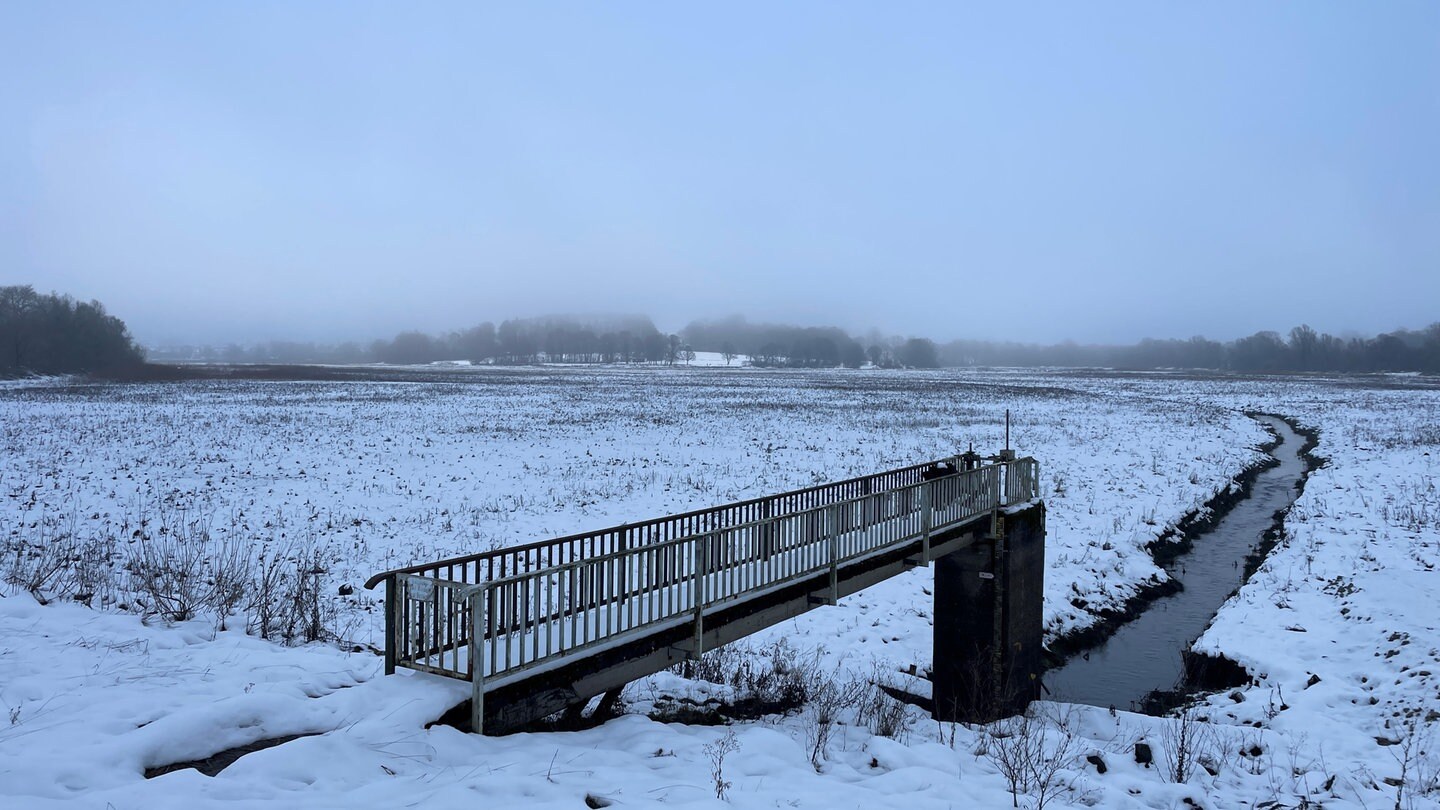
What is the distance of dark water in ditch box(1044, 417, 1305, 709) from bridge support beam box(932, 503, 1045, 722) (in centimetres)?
89

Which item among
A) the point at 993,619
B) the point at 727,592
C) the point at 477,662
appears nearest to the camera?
the point at 477,662

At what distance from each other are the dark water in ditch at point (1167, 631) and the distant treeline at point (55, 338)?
109 m

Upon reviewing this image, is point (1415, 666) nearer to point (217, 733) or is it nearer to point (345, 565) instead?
point (217, 733)

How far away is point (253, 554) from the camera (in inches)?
635

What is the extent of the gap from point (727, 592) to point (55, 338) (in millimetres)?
120182

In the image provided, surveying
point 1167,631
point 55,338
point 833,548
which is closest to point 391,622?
point 833,548

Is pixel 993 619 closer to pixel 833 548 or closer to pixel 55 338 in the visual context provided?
pixel 833 548

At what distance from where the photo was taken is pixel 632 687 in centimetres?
1035

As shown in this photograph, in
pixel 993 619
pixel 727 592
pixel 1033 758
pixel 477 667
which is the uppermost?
pixel 477 667

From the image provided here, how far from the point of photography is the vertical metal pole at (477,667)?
6.98 meters

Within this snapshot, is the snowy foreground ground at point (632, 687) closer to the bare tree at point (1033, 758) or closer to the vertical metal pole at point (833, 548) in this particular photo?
the bare tree at point (1033, 758)

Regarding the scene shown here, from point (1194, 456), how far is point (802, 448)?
53.9 ft

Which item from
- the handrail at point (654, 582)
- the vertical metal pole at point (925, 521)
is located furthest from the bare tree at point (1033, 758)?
the vertical metal pole at point (925, 521)

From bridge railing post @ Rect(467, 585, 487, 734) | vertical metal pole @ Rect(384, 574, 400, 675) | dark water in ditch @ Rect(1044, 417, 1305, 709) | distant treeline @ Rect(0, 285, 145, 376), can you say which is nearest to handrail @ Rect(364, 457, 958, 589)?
vertical metal pole @ Rect(384, 574, 400, 675)
